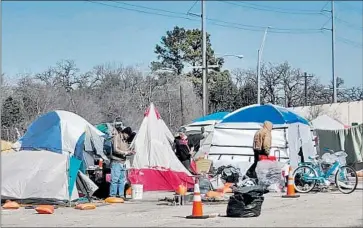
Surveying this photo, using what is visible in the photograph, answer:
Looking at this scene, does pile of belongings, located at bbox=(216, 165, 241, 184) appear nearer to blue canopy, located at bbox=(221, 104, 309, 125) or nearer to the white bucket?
blue canopy, located at bbox=(221, 104, 309, 125)

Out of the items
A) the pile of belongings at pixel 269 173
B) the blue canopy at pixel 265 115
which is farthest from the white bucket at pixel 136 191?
the blue canopy at pixel 265 115

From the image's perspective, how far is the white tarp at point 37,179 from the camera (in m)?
14.6

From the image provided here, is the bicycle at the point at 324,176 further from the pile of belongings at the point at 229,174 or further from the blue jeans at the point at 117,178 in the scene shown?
the blue jeans at the point at 117,178

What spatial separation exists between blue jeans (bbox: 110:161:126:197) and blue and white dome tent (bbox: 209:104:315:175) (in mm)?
5740

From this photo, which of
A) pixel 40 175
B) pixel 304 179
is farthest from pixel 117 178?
pixel 304 179

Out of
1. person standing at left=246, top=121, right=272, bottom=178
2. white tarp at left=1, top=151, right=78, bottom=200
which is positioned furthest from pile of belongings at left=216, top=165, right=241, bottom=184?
white tarp at left=1, top=151, right=78, bottom=200

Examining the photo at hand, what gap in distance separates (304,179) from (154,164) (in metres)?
4.04

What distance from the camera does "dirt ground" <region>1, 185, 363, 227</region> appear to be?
11.3 metres

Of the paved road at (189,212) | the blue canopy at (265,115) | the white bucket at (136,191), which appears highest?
the blue canopy at (265,115)

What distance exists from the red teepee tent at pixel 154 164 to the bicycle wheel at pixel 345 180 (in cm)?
392

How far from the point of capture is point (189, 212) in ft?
42.9

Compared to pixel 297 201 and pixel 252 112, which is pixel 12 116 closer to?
pixel 252 112

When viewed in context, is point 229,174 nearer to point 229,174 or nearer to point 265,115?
point 229,174

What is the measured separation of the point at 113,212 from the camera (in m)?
13.3
